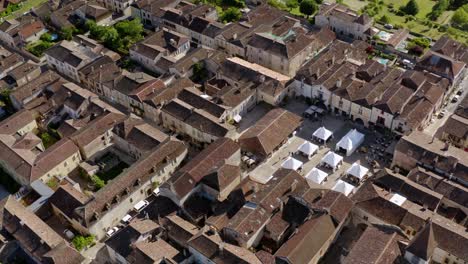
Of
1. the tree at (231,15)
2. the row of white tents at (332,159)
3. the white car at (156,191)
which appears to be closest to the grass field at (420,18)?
the tree at (231,15)

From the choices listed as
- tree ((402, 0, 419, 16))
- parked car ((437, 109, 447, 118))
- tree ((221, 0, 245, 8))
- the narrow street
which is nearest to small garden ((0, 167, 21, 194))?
the narrow street

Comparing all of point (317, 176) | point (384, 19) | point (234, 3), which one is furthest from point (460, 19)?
point (317, 176)

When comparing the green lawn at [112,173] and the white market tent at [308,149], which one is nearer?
the green lawn at [112,173]

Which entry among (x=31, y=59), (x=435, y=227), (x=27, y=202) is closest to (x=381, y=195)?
(x=435, y=227)

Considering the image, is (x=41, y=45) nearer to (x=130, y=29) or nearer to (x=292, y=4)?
(x=130, y=29)

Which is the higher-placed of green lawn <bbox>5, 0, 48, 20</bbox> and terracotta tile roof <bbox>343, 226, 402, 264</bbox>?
terracotta tile roof <bbox>343, 226, 402, 264</bbox>

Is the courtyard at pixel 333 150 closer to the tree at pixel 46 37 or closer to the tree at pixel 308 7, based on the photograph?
the tree at pixel 308 7

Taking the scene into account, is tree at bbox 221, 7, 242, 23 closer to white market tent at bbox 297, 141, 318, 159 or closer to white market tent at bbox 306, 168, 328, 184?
white market tent at bbox 297, 141, 318, 159

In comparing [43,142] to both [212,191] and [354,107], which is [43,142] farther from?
[354,107]
